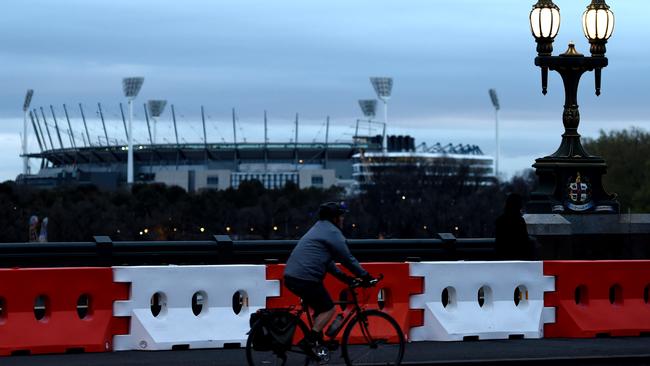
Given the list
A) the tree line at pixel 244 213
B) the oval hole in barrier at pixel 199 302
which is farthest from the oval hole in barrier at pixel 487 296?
the tree line at pixel 244 213

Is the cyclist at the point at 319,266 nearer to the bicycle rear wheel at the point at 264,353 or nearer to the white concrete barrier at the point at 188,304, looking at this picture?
the bicycle rear wheel at the point at 264,353

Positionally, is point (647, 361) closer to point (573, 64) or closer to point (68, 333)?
point (68, 333)

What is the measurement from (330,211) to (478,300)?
5602mm

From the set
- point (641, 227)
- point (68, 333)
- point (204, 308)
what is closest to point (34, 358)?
point (68, 333)

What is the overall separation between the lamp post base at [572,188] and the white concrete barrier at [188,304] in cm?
830

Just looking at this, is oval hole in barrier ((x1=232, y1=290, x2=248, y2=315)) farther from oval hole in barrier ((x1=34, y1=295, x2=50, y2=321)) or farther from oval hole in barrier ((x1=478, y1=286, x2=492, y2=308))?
oval hole in barrier ((x1=478, y1=286, x2=492, y2=308))

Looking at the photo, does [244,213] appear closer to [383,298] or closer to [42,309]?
[42,309]

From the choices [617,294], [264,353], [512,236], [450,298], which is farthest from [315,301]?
[617,294]

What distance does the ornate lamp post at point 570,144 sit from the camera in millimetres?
26969

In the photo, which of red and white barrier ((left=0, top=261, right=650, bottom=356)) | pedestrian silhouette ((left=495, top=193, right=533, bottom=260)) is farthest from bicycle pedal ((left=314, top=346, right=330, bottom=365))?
pedestrian silhouette ((left=495, top=193, right=533, bottom=260))

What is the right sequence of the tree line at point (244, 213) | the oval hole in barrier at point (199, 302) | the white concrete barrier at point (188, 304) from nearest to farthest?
the white concrete barrier at point (188, 304) → the oval hole in barrier at point (199, 302) → the tree line at point (244, 213)

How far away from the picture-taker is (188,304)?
1972 centimetres

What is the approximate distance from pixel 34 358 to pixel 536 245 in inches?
396

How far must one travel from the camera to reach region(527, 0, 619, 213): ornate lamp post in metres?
27.0
